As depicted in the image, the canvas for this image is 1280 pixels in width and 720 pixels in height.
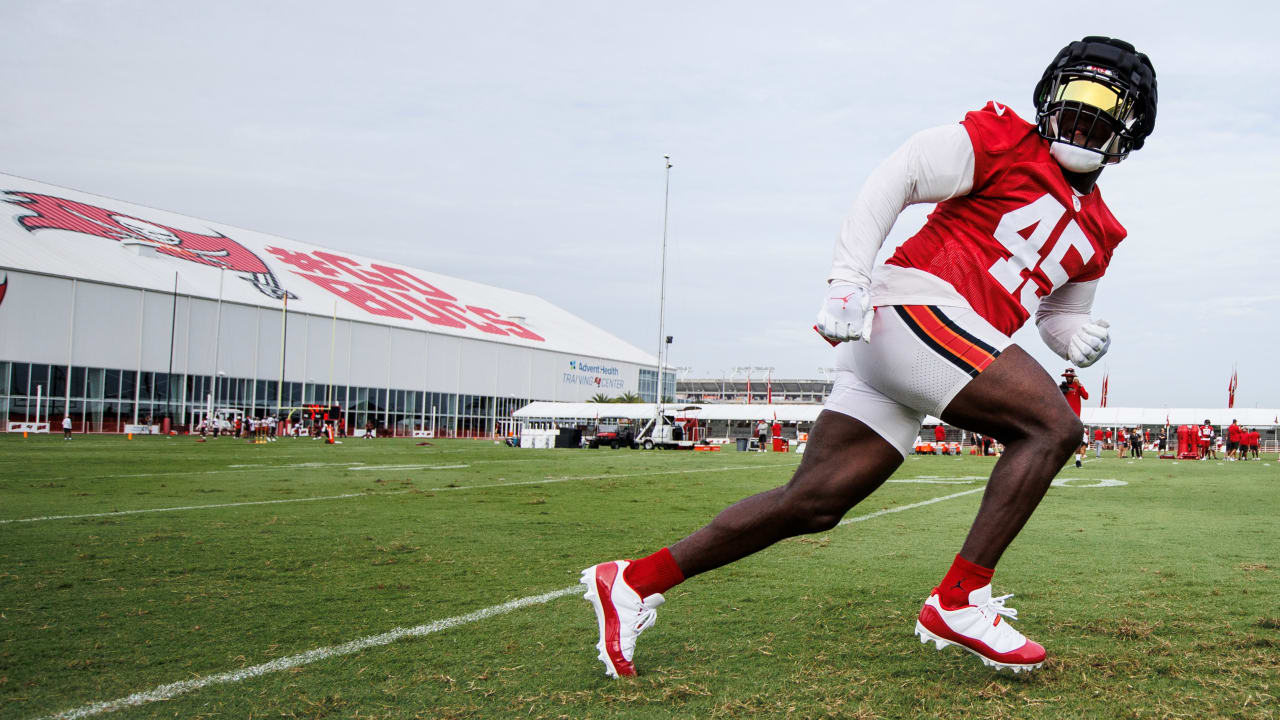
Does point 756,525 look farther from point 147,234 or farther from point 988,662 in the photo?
point 147,234

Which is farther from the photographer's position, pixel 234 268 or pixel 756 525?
pixel 234 268

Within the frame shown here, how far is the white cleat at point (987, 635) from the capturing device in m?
2.84

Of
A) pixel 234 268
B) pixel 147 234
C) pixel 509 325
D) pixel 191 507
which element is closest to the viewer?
pixel 191 507

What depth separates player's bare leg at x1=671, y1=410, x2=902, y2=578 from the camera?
3014 mm

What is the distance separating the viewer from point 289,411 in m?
45.3

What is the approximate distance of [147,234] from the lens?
4547 cm

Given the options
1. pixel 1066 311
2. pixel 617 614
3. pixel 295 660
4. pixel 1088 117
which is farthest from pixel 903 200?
pixel 295 660

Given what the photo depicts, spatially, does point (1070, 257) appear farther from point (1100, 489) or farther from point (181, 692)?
point (1100, 489)

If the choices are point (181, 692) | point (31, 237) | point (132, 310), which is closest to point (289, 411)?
point (132, 310)

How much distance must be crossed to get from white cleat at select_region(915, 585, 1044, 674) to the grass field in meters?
0.07

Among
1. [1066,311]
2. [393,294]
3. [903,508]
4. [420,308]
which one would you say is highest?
[393,294]

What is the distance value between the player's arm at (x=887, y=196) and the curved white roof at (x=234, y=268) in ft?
135

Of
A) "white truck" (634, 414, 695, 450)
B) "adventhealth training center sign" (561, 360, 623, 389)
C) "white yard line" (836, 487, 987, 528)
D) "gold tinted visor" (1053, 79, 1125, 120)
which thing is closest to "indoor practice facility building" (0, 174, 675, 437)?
"adventhealth training center sign" (561, 360, 623, 389)

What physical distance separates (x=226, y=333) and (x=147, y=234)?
6.84m
